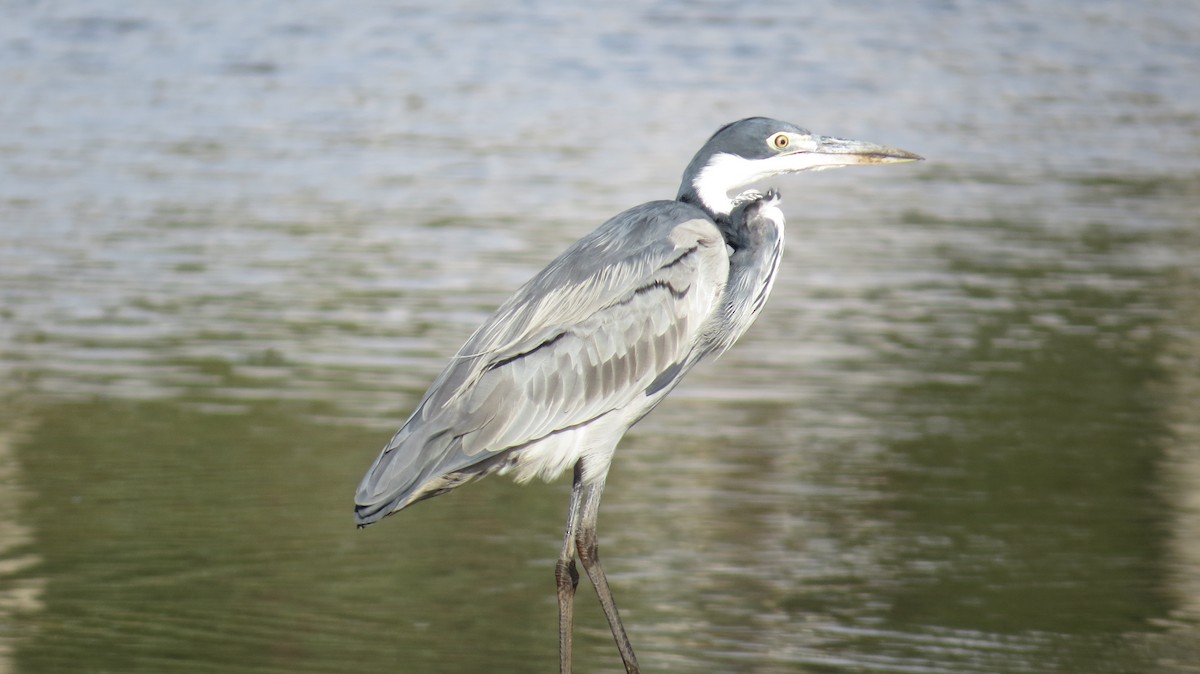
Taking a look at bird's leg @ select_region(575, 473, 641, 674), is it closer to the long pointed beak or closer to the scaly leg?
the scaly leg

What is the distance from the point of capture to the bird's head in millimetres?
5953

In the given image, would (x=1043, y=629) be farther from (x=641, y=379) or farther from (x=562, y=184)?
(x=562, y=184)

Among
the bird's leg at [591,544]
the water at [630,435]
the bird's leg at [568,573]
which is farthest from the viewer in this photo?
the water at [630,435]

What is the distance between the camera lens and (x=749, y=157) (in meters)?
5.95

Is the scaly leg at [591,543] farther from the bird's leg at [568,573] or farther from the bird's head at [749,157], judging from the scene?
the bird's head at [749,157]

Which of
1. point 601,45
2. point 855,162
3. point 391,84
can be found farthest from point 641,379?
point 601,45

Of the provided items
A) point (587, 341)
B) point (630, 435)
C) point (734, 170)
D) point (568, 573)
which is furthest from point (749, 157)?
point (630, 435)

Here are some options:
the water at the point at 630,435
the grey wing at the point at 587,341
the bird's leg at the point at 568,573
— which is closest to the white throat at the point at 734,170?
the grey wing at the point at 587,341

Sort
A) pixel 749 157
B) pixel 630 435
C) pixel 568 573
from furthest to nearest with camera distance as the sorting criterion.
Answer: pixel 630 435 → pixel 749 157 → pixel 568 573

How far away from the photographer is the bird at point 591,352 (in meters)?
5.54

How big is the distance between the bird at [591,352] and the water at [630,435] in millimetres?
579

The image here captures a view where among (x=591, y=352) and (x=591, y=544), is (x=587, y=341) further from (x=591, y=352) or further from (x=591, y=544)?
(x=591, y=544)

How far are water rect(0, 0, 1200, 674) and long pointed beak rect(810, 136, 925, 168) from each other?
4.91ft

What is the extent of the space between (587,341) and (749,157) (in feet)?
2.76
